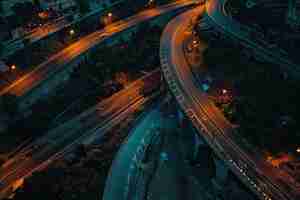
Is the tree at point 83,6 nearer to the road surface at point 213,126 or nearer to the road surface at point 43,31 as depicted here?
the road surface at point 43,31

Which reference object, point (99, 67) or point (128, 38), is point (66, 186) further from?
point (128, 38)

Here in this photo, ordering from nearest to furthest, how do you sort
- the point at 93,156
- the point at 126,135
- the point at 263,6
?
the point at 93,156 → the point at 126,135 → the point at 263,6

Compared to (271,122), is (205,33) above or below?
above

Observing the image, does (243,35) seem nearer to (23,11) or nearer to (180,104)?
(180,104)

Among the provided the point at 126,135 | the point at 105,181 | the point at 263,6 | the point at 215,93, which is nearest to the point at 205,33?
the point at 263,6

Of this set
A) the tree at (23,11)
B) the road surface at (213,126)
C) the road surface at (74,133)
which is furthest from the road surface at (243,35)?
the tree at (23,11)

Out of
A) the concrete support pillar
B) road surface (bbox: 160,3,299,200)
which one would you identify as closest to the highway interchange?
road surface (bbox: 160,3,299,200)

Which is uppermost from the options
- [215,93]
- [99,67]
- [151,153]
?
[99,67]

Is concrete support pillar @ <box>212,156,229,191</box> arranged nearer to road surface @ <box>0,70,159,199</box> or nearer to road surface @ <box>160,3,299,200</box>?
road surface @ <box>160,3,299,200</box>
